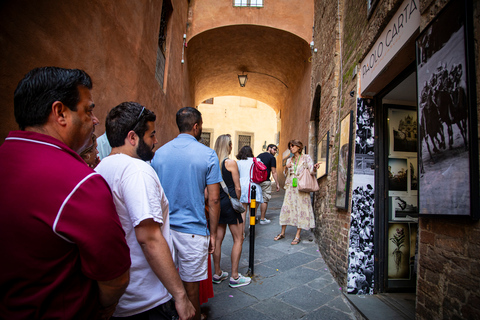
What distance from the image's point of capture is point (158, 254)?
4.02 ft

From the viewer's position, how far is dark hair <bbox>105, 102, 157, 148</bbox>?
145 centimetres

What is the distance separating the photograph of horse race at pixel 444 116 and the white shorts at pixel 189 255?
1.57 metres

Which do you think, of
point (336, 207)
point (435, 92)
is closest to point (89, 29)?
point (435, 92)

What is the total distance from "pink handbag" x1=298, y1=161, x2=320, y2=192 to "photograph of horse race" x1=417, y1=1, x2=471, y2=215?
116 inches

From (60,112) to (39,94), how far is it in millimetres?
76

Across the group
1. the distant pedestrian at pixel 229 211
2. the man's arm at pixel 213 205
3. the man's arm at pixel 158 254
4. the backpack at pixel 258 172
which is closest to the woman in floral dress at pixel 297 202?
the backpack at pixel 258 172

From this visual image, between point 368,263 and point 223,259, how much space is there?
2.14 metres

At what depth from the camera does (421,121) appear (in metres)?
1.91

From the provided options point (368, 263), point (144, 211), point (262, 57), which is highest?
point (262, 57)

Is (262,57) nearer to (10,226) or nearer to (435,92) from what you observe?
(435,92)

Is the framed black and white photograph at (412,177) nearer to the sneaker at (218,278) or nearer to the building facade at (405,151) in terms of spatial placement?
the building facade at (405,151)

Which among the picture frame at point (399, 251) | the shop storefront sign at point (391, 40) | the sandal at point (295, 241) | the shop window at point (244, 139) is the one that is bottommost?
the sandal at point (295, 241)

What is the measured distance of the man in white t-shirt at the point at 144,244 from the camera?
122cm

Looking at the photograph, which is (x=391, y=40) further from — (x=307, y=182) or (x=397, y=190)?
(x=307, y=182)
